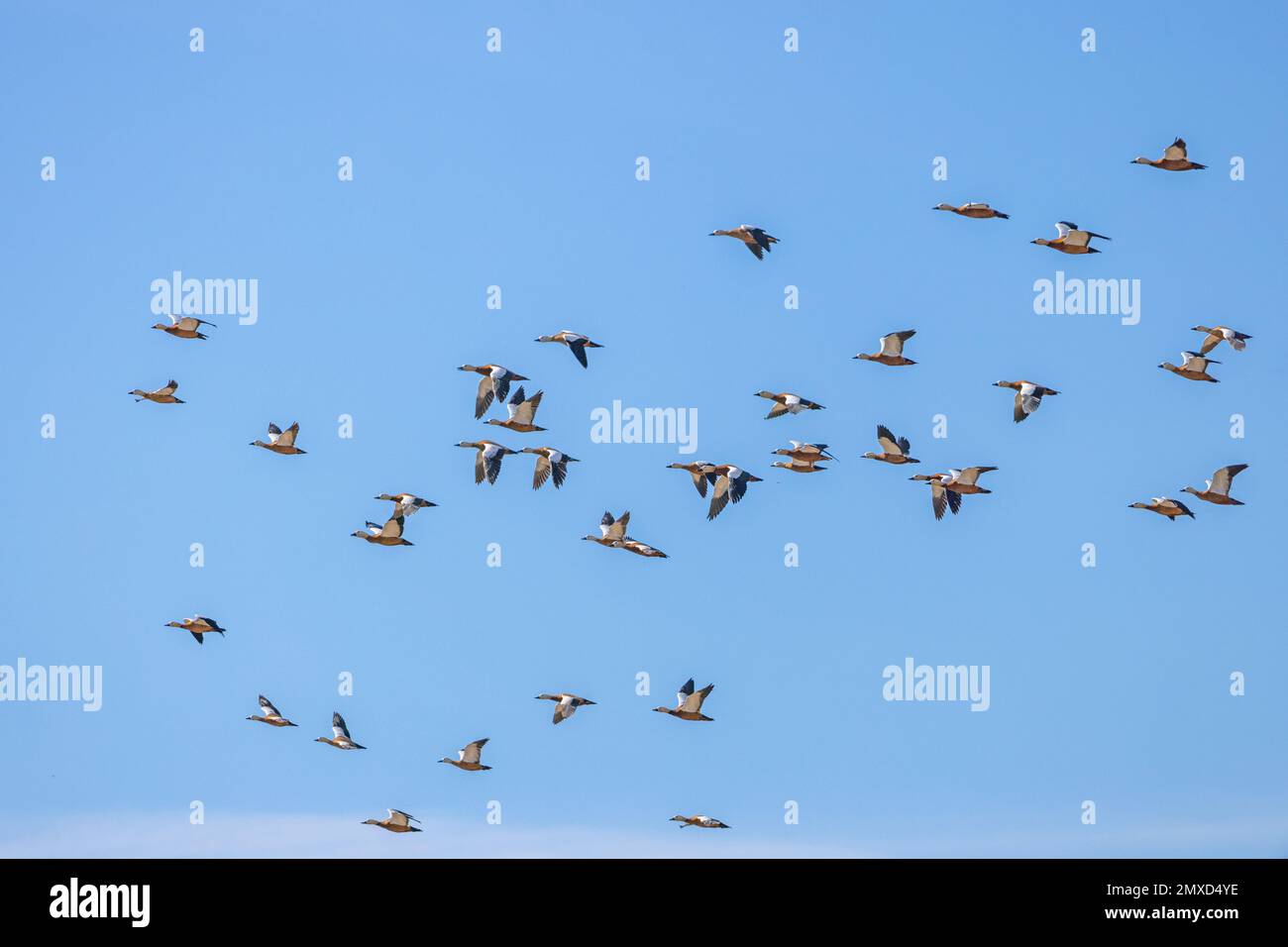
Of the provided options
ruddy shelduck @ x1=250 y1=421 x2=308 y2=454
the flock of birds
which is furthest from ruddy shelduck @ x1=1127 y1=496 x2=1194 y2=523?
ruddy shelduck @ x1=250 y1=421 x2=308 y2=454

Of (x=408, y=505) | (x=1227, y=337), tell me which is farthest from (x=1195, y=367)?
(x=408, y=505)

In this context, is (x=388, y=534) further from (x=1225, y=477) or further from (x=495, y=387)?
(x=1225, y=477)

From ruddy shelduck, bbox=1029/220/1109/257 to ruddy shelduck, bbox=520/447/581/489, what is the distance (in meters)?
13.1

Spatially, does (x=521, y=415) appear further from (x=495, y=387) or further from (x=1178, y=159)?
(x=1178, y=159)

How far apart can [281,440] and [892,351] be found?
51.3ft

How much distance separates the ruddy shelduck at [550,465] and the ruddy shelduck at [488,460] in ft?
2.72

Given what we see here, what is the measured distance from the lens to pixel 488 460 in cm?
6469

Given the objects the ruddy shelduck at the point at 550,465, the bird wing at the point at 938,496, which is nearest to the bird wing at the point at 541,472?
the ruddy shelduck at the point at 550,465

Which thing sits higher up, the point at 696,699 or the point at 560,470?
the point at 560,470

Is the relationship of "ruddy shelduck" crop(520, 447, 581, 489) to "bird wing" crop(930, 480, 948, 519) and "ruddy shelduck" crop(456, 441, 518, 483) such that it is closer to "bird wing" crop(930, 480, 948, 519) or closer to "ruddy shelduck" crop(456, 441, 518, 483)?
"ruddy shelduck" crop(456, 441, 518, 483)
